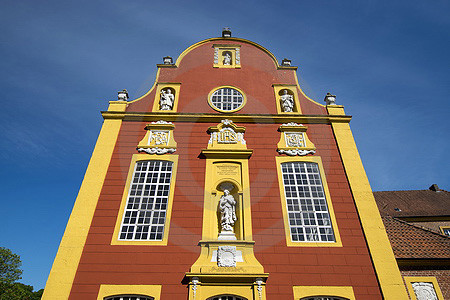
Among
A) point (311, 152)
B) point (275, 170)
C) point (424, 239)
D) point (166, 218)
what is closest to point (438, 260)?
point (424, 239)

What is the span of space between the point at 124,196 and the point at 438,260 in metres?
12.3

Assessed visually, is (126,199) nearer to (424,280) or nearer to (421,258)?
(421,258)

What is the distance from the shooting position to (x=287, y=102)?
14070mm

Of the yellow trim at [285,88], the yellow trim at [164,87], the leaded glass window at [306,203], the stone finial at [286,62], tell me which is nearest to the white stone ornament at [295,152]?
the leaded glass window at [306,203]

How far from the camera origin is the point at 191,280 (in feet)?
29.4

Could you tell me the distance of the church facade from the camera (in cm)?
905

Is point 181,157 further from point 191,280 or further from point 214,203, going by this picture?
point 191,280

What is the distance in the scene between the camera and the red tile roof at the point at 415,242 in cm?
1091

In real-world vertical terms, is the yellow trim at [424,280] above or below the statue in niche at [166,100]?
below

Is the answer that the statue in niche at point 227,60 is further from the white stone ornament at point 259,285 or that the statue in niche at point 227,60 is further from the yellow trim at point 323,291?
the yellow trim at point 323,291

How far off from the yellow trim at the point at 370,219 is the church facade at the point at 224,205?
0.04m

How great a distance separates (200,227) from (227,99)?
6848 mm

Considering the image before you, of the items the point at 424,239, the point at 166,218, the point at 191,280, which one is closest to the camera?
the point at 191,280

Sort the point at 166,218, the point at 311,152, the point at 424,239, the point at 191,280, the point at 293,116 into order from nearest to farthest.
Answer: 1. the point at 191,280
2. the point at 166,218
3. the point at 424,239
4. the point at 311,152
5. the point at 293,116
